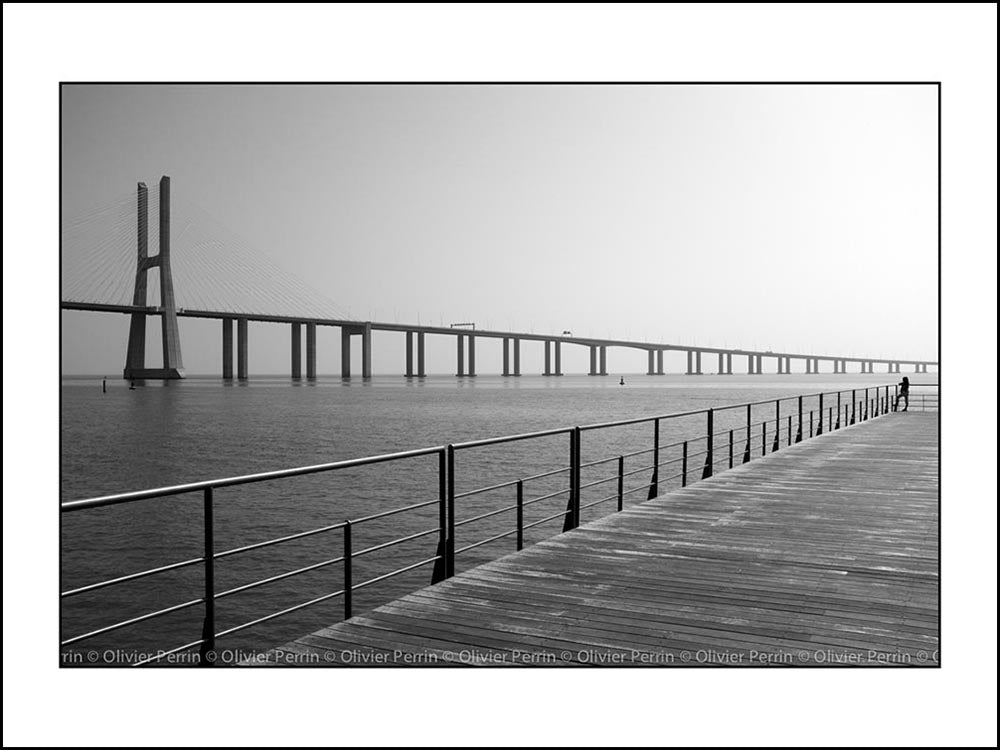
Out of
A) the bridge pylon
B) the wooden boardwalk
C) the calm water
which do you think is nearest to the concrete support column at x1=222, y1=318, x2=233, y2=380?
the bridge pylon

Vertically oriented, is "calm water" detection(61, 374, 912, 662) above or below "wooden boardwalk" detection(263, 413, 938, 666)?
below

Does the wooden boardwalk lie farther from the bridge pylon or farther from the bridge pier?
the bridge pier

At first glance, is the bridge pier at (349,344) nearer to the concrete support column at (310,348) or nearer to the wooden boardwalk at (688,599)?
the concrete support column at (310,348)

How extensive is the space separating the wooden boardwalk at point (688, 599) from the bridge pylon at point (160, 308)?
4530 centimetres

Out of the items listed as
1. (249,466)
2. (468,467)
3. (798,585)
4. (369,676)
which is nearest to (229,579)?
(798,585)

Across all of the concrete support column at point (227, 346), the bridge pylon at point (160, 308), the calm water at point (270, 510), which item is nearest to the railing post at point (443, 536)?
the calm water at point (270, 510)

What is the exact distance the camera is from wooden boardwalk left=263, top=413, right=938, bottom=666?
4180 mm

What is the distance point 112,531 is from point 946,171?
46.6 feet

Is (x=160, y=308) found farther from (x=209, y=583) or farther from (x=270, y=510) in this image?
(x=209, y=583)

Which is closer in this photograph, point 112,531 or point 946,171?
point 946,171

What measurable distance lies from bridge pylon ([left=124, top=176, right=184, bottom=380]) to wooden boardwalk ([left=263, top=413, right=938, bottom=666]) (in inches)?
1784

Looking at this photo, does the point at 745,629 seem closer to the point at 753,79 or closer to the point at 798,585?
the point at 798,585

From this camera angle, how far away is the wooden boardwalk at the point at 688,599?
4180mm

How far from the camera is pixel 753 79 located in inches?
141
